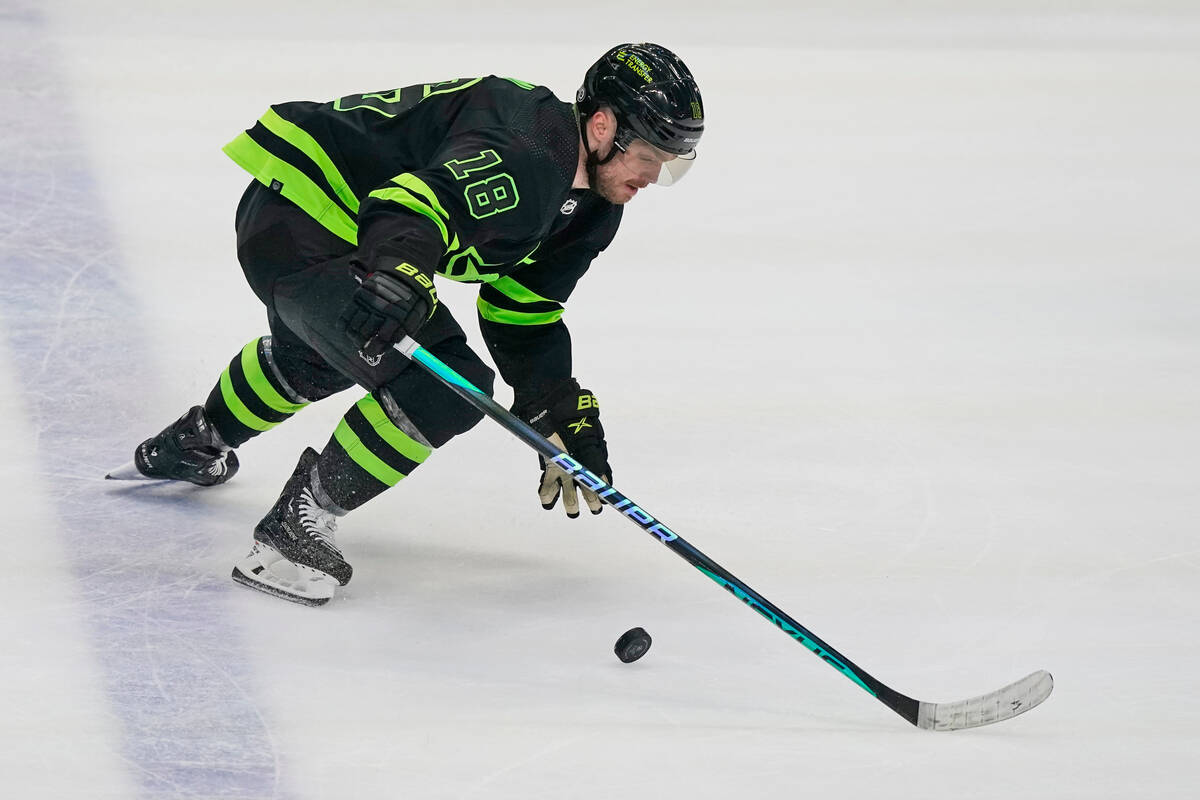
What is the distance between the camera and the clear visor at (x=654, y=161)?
2635 mm

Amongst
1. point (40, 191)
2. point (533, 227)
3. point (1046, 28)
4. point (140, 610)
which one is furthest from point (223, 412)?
point (1046, 28)

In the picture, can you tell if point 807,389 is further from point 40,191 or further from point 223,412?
point 40,191

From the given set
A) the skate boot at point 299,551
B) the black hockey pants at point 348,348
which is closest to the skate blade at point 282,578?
the skate boot at point 299,551

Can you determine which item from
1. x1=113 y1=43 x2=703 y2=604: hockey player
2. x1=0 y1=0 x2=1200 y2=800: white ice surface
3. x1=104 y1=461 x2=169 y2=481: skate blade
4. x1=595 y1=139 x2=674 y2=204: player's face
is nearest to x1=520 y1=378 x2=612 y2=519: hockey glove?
x1=113 y1=43 x2=703 y2=604: hockey player

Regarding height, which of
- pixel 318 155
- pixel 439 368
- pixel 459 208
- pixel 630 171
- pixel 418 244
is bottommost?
pixel 439 368

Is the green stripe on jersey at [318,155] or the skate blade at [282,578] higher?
the green stripe on jersey at [318,155]

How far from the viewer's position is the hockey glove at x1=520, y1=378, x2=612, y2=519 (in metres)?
2.88

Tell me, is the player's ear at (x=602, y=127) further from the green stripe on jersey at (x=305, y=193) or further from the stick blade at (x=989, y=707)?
the stick blade at (x=989, y=707)

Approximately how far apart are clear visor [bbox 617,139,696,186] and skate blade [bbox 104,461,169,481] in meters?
1.22

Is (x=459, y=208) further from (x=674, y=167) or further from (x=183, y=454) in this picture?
(x=183, y=454)

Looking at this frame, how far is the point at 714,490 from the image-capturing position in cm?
327

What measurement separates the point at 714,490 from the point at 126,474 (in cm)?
122

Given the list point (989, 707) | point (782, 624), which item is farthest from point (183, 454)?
point (989, 707)

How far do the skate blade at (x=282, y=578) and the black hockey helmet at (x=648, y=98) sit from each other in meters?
0.94
